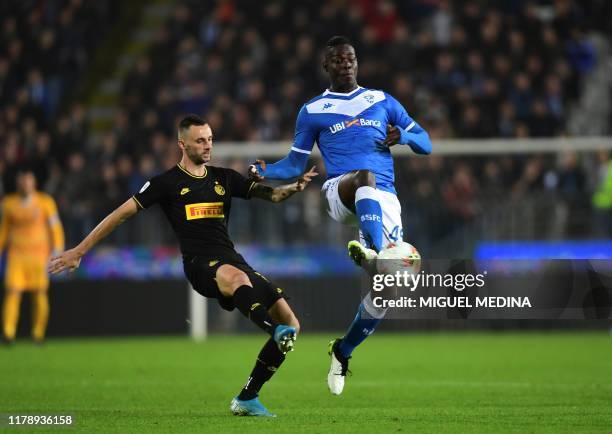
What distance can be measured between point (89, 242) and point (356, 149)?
80.4 inches

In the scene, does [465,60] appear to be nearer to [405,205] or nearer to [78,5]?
[405,205]

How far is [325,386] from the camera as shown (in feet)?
35.6

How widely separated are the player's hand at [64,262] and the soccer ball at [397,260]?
2004 mm

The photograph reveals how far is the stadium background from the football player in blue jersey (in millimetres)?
5669

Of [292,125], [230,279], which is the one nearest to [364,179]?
[230,279]

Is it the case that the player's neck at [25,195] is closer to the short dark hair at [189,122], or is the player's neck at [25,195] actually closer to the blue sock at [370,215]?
the short dark hair at [189,122]

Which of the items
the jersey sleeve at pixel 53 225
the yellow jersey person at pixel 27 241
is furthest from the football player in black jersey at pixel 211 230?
the yellow jersey person at pixel 27 241

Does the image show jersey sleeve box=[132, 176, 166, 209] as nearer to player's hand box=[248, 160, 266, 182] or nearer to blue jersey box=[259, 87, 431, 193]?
player's hand box=[248, 160, 266, 182]

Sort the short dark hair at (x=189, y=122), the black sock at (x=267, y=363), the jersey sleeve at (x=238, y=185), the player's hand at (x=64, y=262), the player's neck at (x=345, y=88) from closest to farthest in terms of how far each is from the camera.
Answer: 1. the player's hand at (x=64, y=262)
2. the black sock at (x=267, y=363)
3. the short dark hair at (x=189, y=122)
4. the jersey sleeve at (x=238, y=185)
5. the player's neck at (x=345, y=88)

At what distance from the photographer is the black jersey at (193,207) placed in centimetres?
833

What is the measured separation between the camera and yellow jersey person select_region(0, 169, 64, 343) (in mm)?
16266

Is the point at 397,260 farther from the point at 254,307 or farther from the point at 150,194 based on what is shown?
the point at 150,194

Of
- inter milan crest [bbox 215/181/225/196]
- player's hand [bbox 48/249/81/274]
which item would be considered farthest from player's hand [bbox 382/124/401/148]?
player's hand [bbox 48/249/81/274]

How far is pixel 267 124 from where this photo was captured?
19.3 metres
